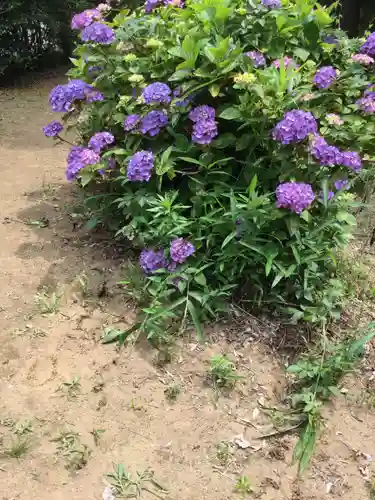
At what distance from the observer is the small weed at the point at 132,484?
209 centimetres

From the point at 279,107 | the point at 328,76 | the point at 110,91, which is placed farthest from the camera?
the point at 110,91

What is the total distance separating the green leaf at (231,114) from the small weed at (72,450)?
1.47m

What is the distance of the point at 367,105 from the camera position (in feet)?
9.24

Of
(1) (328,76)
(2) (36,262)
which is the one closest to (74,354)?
(2) (36,262)

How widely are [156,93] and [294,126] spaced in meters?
0.66

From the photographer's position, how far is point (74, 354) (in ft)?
8.39

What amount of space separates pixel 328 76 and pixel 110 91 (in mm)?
1112

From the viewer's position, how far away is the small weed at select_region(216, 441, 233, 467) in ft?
7.37

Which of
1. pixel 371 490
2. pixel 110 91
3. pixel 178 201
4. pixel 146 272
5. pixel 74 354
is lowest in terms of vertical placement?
pixel 371 490

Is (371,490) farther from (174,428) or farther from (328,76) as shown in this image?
(328,76)

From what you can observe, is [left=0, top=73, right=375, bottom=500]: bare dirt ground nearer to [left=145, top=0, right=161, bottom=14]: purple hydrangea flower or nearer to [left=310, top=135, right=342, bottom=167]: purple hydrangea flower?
[left=310, top=135, right=342, bottom=167]: purple hydrangea flower

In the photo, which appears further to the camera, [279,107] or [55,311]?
[55,311]

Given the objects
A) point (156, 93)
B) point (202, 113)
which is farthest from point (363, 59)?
point (156, 93)

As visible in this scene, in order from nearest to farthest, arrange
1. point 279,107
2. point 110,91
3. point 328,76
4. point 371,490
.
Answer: point 371,490
point 279,107
point 328,76
point 110,91
